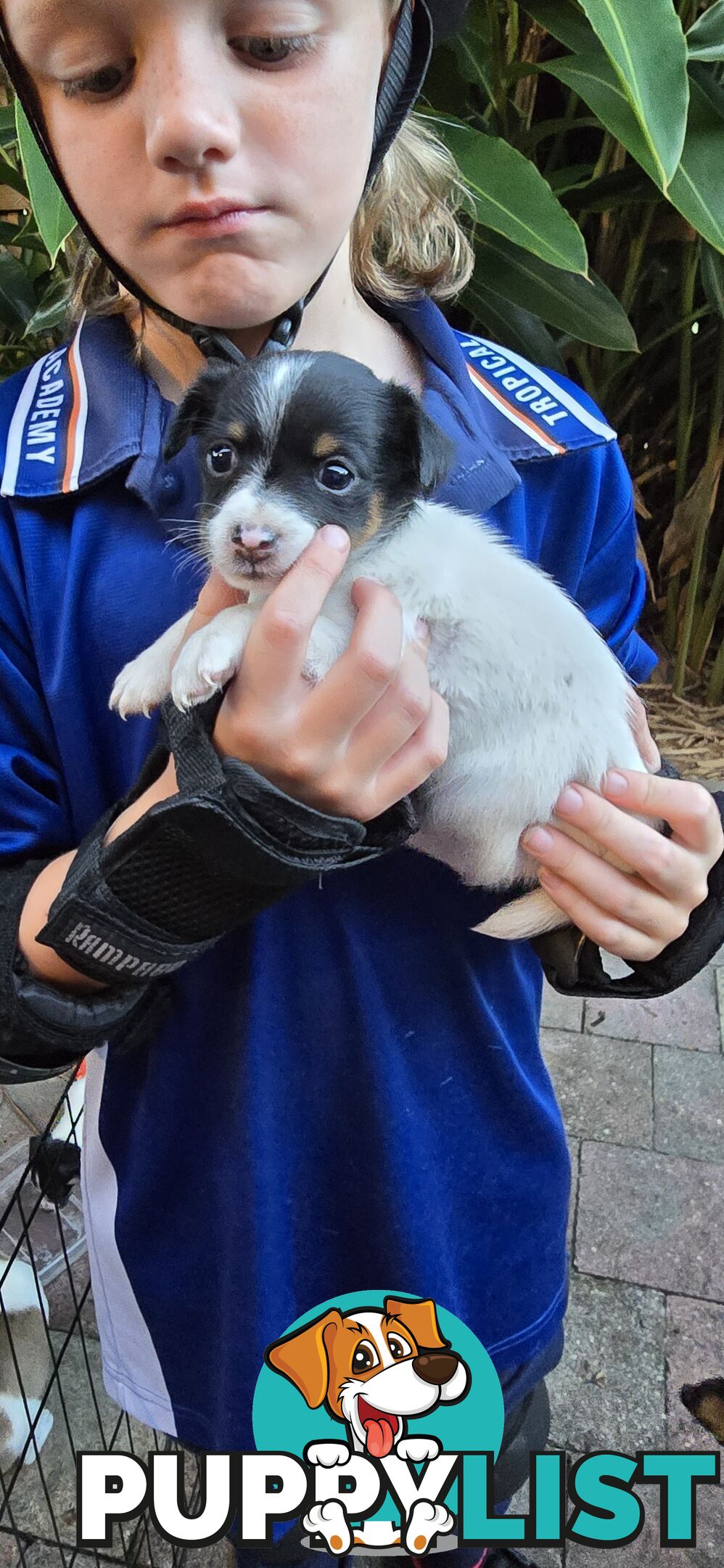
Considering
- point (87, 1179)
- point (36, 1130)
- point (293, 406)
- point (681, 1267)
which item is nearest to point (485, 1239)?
point (87, 1179)

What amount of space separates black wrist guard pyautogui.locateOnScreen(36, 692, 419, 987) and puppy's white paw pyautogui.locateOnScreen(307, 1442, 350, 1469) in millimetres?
459

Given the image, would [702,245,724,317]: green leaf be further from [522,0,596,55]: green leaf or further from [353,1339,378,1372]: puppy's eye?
[353,1339,378,1372]: puppy's eye

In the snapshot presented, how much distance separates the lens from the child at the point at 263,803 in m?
0.71

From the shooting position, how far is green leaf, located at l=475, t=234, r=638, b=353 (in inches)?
70.6

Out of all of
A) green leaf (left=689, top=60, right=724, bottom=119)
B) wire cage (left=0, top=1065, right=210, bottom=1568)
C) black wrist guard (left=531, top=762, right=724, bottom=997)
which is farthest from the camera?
green leaf (left=689, top=60, right=724, bottom=119)

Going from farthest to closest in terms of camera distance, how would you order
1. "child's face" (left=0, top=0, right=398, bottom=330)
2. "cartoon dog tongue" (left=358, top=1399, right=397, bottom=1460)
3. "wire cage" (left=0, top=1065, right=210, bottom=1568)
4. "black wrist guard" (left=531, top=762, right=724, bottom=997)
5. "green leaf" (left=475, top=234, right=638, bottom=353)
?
"green leaf" (left=475, top=234, right=638, bottom=353) < "wire cage" (left=0, top=1065, right=210, bottom=1568) < "black wrist guard" (left=531, top=762, right=724, bottom=997) < "cartoon dog tongue" (left=358, top=1399, right=397, bottom=1460) < "child's face" (left=0, top=0, right=398, bottom=330)

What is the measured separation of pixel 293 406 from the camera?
70 centimetres

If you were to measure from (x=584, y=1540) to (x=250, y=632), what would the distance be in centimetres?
103

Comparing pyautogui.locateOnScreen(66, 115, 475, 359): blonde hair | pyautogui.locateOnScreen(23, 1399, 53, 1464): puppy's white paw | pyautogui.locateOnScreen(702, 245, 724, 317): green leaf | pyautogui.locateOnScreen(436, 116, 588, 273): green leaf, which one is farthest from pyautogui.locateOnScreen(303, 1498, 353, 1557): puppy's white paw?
pyautogui.locateOnScreen(702, 245, 724, 317): green leaf

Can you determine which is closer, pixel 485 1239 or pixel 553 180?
pixel 485 1239

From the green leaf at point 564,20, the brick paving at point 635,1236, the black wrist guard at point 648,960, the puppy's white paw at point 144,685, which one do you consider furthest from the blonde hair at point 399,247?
the brick paving at point 635,1236

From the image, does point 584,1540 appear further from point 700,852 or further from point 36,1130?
point 36,1130

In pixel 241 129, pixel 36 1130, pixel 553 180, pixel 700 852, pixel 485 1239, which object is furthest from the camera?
pixel 553 180

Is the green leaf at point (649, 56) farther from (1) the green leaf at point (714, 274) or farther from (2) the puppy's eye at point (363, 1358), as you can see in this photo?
(2) the puppy's eye at point (363, 1358)
